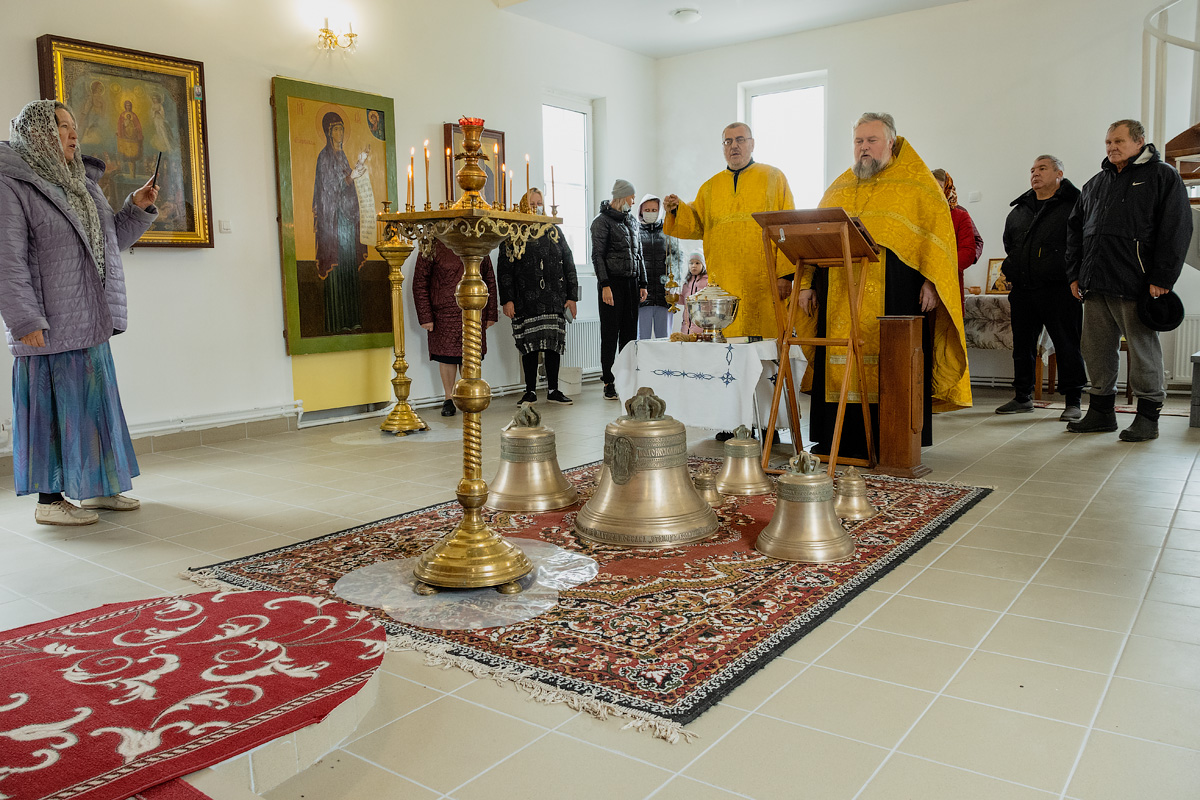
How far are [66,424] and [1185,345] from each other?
8.06m

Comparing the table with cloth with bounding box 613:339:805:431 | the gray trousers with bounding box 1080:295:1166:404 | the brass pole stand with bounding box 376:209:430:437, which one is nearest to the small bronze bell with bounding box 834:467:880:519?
the table with cloth with bounding box 613:339:805:431

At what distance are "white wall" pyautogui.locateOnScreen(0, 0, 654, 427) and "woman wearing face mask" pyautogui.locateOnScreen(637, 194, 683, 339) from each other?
1.64 metres

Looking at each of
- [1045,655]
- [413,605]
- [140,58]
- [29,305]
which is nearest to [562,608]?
[413,605]

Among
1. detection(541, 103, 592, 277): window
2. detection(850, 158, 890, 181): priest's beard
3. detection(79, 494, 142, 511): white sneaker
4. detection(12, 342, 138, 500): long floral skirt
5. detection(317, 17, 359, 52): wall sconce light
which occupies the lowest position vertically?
detection(79, 494, 142, 511): white sneaker

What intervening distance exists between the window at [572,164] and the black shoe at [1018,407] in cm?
450

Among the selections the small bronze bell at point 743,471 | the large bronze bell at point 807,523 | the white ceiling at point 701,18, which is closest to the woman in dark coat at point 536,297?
the white ceiling at point 701,18

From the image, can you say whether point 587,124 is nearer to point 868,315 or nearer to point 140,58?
point 140,58

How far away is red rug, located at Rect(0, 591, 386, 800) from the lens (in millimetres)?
1824

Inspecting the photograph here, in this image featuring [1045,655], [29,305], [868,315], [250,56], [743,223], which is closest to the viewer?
[1045,655]

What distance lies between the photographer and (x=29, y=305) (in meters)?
3.89

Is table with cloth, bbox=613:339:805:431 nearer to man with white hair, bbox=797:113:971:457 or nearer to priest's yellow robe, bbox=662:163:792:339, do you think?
man with white hair, bbox=797:113:971:457

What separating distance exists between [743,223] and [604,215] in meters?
2.86

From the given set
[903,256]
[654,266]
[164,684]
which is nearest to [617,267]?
[654,266]

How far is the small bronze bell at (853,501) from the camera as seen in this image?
3973mm
